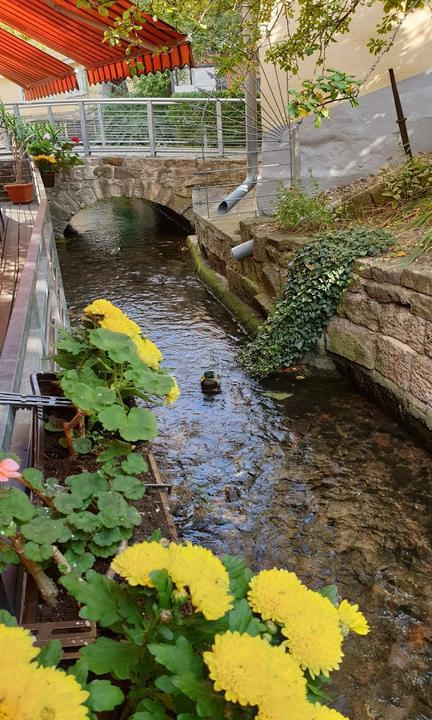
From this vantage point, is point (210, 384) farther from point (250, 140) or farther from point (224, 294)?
point (250, 140)

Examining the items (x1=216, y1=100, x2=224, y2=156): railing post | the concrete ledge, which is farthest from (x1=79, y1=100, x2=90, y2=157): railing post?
Result: the concrete ledge

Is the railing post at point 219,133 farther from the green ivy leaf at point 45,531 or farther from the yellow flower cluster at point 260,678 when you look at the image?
the yellow flower cluster at point 260,678

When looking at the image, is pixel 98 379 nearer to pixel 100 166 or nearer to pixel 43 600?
pixel 43 600

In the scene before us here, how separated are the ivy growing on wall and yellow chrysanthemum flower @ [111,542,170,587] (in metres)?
4.33

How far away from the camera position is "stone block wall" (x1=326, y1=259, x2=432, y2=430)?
423 cm

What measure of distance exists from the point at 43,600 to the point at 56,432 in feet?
2.36

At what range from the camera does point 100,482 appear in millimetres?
1577

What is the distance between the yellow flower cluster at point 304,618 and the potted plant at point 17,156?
8.98 m

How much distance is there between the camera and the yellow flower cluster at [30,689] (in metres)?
0.72

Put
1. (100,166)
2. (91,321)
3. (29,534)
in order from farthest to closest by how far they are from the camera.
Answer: (100,166)
(91,321)
(29,534)

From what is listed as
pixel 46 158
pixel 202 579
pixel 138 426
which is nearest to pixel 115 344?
pixel 138 426

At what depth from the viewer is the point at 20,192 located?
29.5 ft

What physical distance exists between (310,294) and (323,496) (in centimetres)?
211

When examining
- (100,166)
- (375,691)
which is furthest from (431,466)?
(100,166)
